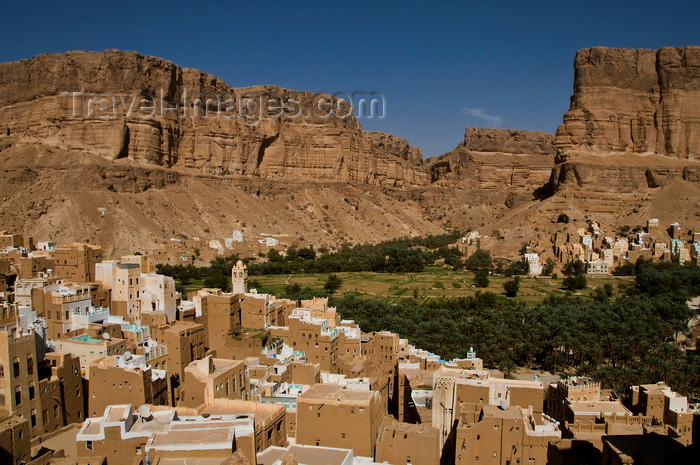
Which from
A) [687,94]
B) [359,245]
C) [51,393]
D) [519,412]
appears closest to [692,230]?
[687,94]

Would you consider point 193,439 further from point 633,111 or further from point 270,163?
point 633,111

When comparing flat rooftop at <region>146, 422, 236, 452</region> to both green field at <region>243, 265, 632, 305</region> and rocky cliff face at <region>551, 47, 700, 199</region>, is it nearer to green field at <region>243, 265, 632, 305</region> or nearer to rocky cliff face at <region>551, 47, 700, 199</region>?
green field at <region>243, 265, 632, 305</region>

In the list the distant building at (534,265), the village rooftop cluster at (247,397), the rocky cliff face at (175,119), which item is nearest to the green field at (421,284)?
the distant building at (534,265)

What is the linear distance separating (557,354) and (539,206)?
191ft

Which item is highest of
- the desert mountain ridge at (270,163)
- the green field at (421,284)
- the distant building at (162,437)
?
the desert mountain ridge at (270,163)

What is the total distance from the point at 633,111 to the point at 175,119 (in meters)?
67.0

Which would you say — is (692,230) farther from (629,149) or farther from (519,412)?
(519,412)

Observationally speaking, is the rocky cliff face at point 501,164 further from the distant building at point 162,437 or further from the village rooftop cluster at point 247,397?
the distant building at point 162,437

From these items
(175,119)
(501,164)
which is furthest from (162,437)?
(501,164)

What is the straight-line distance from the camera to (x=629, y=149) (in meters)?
90.6

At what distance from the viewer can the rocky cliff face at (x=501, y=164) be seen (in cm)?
12688

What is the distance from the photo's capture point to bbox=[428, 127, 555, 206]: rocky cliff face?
12688 cm

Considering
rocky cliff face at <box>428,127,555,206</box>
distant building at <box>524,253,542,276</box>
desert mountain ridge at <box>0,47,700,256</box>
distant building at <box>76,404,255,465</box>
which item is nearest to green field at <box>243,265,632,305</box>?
distant building at <box>524,253,542,276</box>

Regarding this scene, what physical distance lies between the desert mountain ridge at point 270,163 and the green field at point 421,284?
13.2 metres
